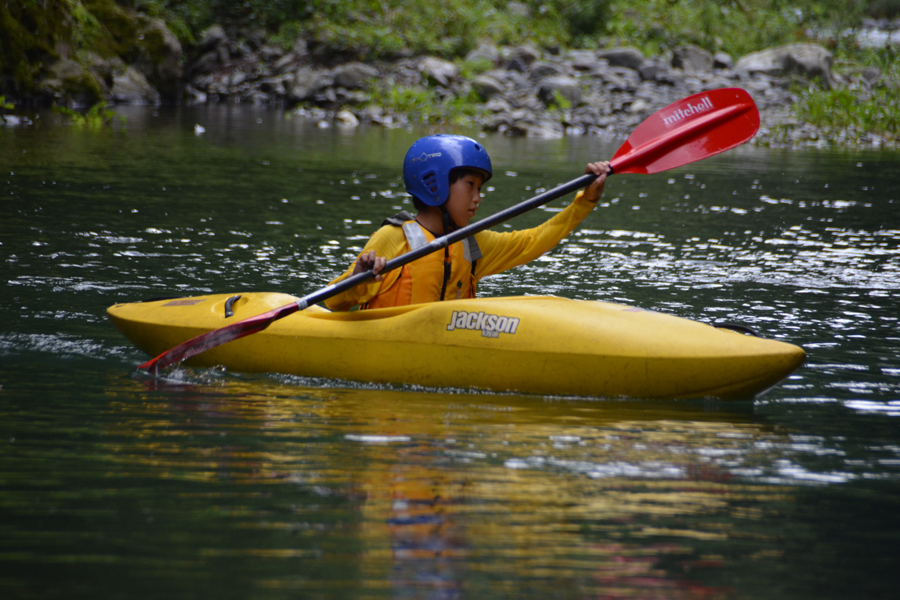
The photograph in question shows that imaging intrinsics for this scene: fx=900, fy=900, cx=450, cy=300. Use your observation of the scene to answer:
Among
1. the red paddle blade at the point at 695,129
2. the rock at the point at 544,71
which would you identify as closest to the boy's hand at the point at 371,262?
the red paddle blade at the point at 695,129

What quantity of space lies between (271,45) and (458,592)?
2454cm

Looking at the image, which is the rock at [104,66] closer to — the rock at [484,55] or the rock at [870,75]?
the rock at [484,55]

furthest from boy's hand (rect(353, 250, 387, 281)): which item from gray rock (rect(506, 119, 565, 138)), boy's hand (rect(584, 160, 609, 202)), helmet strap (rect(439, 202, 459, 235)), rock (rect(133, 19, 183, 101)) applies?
rock (rect(133, 19, 183, 101))

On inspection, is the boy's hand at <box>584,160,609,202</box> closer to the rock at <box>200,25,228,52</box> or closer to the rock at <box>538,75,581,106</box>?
the rock at <box>538,75,581,106</box>

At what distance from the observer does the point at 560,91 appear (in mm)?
19219

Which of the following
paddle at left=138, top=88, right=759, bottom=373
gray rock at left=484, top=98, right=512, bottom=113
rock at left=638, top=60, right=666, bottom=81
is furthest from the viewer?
rock at left=638, top=60, right=666, bottom=81

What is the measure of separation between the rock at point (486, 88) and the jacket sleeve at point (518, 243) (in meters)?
16.3

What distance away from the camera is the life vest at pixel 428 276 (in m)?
3.90

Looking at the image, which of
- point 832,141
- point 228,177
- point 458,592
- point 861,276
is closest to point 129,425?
point 458,592

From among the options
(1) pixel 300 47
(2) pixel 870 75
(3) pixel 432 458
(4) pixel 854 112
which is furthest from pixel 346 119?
(3) pixel 432 458

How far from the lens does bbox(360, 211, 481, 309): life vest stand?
12.8 ft

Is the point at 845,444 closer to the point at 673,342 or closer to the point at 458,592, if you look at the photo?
the point at 673,342

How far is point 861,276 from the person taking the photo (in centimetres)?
591

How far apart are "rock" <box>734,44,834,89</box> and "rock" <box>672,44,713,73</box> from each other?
1.03m
